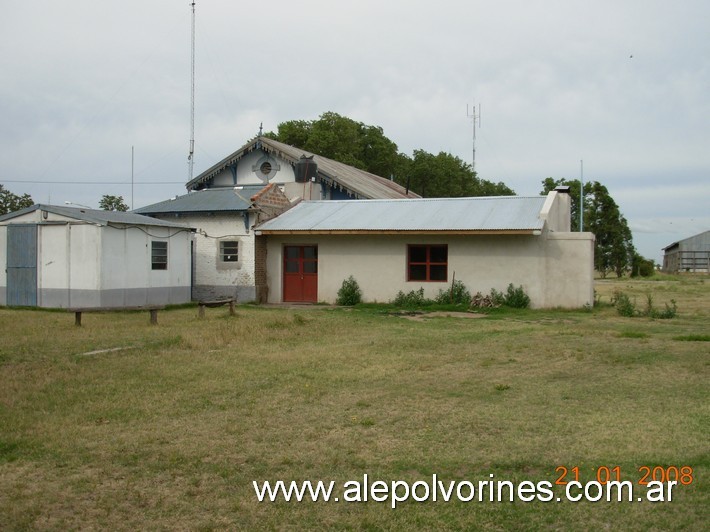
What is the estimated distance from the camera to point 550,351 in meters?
12.2

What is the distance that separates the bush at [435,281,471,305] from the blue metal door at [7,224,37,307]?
12338mm

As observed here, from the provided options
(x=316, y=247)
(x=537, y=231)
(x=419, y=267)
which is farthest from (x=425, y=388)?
(x=316, y=247)

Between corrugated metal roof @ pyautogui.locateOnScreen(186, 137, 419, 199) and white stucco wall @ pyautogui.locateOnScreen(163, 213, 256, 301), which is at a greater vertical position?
corrugated metal roof @ pyautogui.locateOnScreen(186, 137, 419, 199)

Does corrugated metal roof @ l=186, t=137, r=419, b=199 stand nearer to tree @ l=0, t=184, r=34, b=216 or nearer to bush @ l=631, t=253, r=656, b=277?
tree @ l=0, t=184, r=34, b=216

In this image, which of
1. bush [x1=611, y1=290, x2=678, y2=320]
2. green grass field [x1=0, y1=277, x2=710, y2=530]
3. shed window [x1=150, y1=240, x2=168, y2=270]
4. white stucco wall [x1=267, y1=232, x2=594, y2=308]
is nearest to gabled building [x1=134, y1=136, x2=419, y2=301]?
white stucco wall [x1=267, y1=232, x2=594, y2=308]

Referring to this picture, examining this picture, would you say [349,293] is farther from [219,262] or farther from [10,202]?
[10,202]

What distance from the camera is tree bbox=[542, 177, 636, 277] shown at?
48.8m

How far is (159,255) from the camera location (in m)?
22.8

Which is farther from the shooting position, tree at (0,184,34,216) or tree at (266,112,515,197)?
tree at (266,112,515,197)

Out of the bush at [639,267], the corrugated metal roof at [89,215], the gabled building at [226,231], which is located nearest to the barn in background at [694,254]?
the bush at [639,267]

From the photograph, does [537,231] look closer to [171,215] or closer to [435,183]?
[171,215]

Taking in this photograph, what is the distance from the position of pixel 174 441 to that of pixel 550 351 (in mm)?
7544

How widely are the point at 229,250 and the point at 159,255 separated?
9.07 ft

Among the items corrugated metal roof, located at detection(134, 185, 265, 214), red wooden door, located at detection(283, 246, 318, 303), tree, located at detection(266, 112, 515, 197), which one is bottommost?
red wooden door, located at detection(283, 246, 318, 303)
